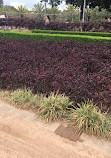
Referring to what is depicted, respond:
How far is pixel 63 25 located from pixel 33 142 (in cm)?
1827

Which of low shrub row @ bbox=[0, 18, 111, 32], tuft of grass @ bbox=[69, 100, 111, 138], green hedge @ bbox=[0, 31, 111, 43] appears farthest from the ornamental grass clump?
low shrub row @ bbox=[0, 18, 111, 32]

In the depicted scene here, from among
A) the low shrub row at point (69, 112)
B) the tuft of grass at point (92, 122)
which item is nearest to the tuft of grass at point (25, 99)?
the low shrub row at point (69, 112)

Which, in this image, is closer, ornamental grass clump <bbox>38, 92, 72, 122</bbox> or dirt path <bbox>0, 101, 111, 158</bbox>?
dirt path <bbox>0, 101, 111, 158</bbox>

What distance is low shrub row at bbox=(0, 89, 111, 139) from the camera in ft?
10.1

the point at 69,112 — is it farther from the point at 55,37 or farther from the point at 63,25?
the point at 63,25

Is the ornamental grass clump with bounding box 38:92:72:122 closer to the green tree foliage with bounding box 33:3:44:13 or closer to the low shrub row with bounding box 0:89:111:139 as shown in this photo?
the low shrub row with bounding box 0:89:111:139

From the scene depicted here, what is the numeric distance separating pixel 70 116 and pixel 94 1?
118 feet

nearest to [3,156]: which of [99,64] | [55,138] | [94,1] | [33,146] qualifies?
[33,146]

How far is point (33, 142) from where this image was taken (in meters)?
2.87

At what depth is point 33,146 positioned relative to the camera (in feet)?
9.14

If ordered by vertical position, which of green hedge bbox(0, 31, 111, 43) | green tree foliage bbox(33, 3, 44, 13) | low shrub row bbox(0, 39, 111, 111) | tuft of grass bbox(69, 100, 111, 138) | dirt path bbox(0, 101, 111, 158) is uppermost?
green tree foliage bbox(33, 3, 44, 13)

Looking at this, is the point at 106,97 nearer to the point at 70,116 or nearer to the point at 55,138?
the point at 70,116

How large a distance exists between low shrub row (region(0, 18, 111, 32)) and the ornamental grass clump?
1540 cm

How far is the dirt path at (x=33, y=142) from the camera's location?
2.62m
